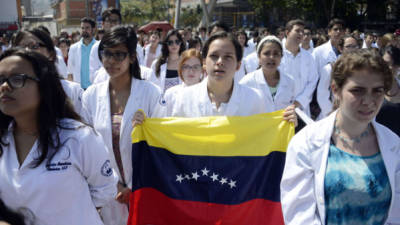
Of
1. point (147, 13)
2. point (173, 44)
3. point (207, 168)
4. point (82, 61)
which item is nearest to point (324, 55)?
point (173, 44)

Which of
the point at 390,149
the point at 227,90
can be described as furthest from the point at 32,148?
the point at 390,149

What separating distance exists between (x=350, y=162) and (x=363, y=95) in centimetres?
39

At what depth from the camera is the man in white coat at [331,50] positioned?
7574 mm

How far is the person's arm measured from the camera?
2.22 meters

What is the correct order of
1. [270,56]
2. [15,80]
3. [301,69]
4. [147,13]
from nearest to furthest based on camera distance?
[15,80]
[270,56]
[301,69]
[147,13]

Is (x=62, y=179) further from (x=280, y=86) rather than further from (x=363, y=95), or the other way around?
(x=280, y=86)

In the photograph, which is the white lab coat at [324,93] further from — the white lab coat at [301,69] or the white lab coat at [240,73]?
the white lab coat at [240,73]

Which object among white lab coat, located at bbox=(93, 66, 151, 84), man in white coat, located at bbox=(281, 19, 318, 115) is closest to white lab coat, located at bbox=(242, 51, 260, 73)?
man in white coat, located at bbox=(281, 19, 318, 115)

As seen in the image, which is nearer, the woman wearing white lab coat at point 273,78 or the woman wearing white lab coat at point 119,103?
the woman wearing white lab coat at point 119,103

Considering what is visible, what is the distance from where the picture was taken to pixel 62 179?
7.02 feet

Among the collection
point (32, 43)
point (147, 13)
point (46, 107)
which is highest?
point (147, 13)

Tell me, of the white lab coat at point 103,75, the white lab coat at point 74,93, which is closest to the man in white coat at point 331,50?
the white lab coat at point 103,75

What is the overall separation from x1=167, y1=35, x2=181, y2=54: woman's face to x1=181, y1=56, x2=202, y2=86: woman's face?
1418mm

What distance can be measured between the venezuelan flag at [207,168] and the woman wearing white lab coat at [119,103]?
0.15 m
